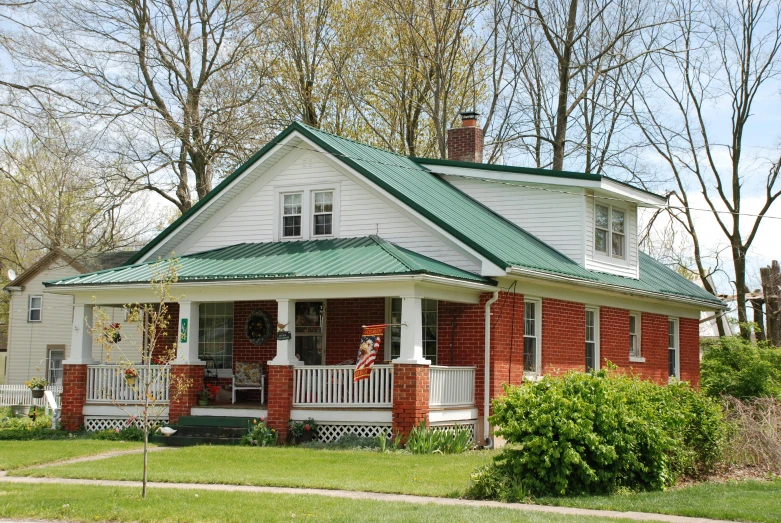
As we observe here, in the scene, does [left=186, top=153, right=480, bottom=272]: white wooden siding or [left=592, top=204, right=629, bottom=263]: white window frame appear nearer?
[left=186, top=153, right=480, bottom=272]: white wooden siding

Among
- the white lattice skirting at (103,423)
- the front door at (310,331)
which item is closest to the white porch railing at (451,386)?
the front door at (310,331)

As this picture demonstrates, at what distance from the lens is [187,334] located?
20.2 metres

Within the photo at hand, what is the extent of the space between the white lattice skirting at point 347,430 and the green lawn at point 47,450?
350 centimetres

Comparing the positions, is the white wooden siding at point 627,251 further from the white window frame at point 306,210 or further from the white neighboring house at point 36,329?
the white neighboring house at point 36,329

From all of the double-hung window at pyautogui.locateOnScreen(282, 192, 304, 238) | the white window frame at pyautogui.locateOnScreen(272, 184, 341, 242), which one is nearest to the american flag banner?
the white window frame at pyautogui.locateOnScreen(272, 184, 341, 242)

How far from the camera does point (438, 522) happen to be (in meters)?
10.5

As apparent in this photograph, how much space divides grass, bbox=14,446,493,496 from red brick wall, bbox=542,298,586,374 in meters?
4.21

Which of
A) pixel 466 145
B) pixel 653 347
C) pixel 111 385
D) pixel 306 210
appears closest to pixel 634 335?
pixel 653 347

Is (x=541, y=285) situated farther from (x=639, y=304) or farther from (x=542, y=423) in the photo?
(x=542, y=423)

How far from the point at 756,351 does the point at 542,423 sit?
16648 millimetres

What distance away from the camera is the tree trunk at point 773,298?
30906 mm

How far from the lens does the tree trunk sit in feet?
101

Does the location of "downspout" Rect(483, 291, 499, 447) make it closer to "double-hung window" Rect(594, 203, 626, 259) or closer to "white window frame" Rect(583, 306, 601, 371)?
"white window frame" Rect(583, 306, 601, 371)

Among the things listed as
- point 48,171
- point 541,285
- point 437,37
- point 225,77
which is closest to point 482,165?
point 541,285
